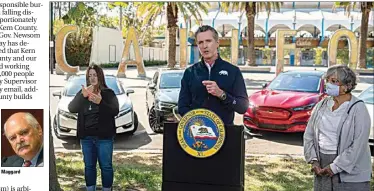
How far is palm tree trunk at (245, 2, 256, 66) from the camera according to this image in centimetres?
385

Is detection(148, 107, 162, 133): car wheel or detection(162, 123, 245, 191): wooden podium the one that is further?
detection(148, 107, 162, 133): car wheel

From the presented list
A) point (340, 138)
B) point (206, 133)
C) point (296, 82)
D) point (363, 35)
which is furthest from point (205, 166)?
point (363, 35)

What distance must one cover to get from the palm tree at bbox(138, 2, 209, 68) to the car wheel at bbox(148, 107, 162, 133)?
479 mm

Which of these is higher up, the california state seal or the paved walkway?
the paved walkway

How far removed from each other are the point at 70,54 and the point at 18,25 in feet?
2.95

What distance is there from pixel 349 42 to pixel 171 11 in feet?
5.55

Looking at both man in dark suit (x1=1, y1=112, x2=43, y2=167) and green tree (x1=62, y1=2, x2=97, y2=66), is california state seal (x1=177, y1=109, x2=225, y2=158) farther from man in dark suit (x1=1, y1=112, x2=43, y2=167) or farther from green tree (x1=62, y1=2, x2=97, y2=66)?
green tree (x1=62, y1=2, x2=97, y2=66)

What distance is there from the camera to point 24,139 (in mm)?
3154

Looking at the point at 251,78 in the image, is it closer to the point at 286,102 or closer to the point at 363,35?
the point at 286,102

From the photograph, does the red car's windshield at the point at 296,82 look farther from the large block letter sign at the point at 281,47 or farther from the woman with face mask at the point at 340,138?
the woman with face mask at the point at 340,138

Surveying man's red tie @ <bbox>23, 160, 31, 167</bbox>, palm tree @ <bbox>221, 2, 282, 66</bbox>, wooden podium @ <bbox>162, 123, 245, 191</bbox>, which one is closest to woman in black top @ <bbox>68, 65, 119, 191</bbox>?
man's red tie @ <bbox>23, 160, 31, 167</bbox>

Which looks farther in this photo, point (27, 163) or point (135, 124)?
point (135, 124)

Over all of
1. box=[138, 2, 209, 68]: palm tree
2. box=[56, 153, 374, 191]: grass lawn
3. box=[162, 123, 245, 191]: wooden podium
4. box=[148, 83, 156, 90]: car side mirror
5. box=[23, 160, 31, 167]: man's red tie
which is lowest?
box=[56, 153, 374, 191]: grass lawn

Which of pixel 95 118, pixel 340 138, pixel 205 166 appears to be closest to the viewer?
pixel 340 138
